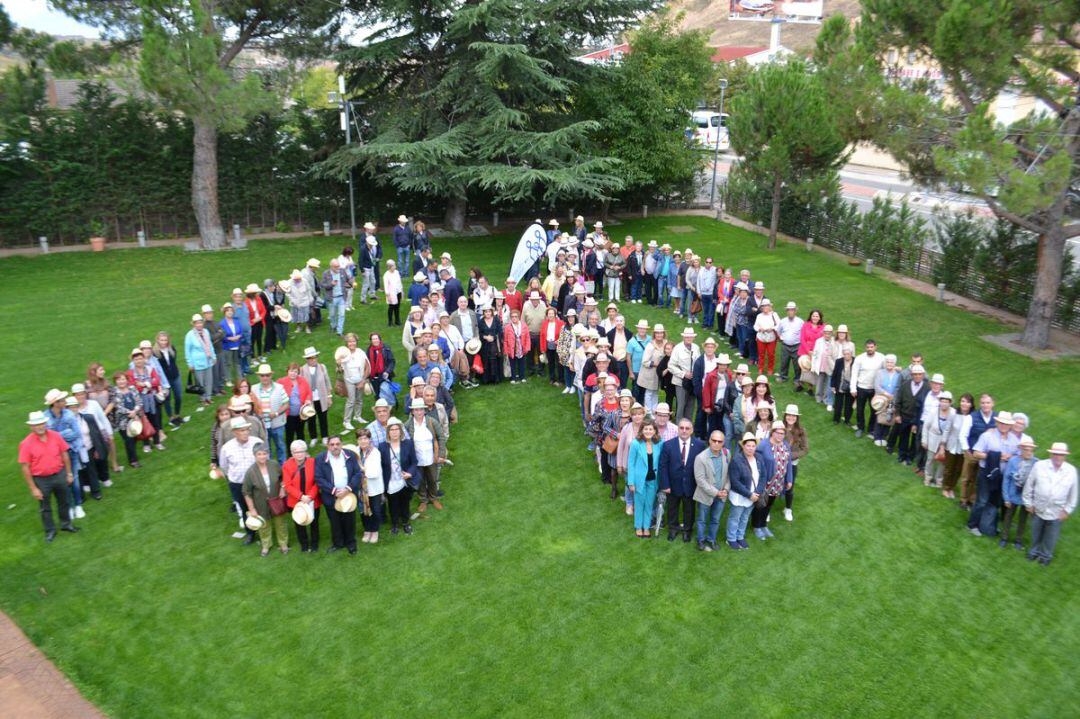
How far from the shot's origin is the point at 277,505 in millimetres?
8906

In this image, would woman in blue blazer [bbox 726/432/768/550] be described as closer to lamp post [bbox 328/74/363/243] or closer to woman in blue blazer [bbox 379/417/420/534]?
woman in blue blazer [bbox 379/417/420/534]

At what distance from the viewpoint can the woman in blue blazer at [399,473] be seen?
9.20 m

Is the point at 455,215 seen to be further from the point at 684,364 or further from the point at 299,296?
the point at 684,364

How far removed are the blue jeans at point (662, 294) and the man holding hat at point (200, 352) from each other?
9500mm

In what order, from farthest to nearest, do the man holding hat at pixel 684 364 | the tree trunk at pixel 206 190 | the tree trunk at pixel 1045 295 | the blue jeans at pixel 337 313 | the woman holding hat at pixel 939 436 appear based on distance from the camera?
the tree trunk at pixel 206 190 < the tree trunk at pixel 1045 295 < the blue jeans at pixel 337 313 < the man holding hat at pixel 684 364 < the woman holding hat at pixel 939 436

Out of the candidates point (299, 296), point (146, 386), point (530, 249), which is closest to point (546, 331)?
point (530, 249)

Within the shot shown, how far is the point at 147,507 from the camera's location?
1026cm

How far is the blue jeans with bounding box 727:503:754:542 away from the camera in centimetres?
923

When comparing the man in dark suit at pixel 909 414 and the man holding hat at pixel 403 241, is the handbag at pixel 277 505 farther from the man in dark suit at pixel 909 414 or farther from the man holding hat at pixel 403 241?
the man holding hat at pixel 403 241

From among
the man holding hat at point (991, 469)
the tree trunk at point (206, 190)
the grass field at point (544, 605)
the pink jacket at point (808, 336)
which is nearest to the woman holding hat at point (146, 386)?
the grass field at point (544, 605)

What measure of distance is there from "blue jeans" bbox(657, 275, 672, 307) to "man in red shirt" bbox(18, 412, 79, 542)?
475 inches

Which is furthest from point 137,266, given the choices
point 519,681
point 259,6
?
point 519,681

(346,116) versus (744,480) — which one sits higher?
(346,116)

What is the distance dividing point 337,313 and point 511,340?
4053 mm
